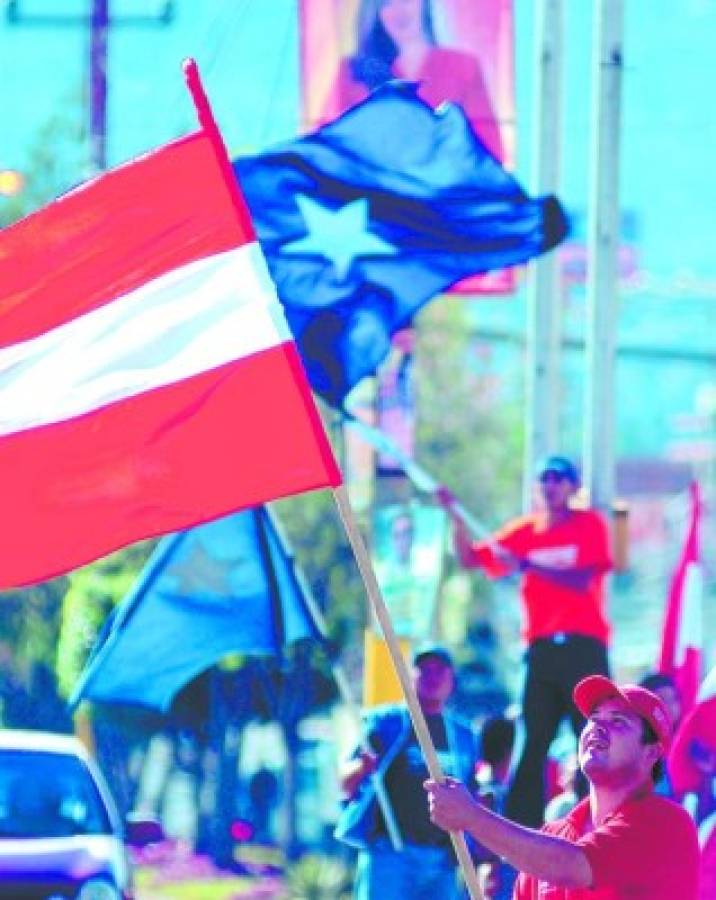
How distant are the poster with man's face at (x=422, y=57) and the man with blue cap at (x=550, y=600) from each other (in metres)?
4.39

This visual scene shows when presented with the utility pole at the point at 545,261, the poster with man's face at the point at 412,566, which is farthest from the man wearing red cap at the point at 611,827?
the poster with man's face at the point at 412,566

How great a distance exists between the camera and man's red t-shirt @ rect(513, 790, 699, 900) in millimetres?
6273

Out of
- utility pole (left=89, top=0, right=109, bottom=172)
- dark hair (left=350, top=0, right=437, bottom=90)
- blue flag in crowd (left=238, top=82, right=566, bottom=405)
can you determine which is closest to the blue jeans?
blue flag in crowd (left=238, top=82, right=566, bottom=405)

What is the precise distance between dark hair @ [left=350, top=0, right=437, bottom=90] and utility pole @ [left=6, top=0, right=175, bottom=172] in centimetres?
147

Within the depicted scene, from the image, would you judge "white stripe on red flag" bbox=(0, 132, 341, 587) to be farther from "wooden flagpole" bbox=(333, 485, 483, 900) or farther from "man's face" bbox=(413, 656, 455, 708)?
"man's face" bbox=(413, 656, 455, 708)

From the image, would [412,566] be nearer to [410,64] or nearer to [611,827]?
[410,64]

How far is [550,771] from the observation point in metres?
12.2

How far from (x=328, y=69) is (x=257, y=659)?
140 inches

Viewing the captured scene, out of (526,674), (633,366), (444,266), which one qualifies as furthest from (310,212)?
(633,366)

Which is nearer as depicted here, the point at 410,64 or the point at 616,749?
the point at 616,749

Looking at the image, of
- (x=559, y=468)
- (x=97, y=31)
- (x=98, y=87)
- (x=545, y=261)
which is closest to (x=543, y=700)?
(x=559, y=468)

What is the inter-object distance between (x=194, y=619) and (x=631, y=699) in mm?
5861

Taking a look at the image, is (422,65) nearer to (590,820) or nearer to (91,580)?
(91,580)

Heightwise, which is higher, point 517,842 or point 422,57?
point 422,57
